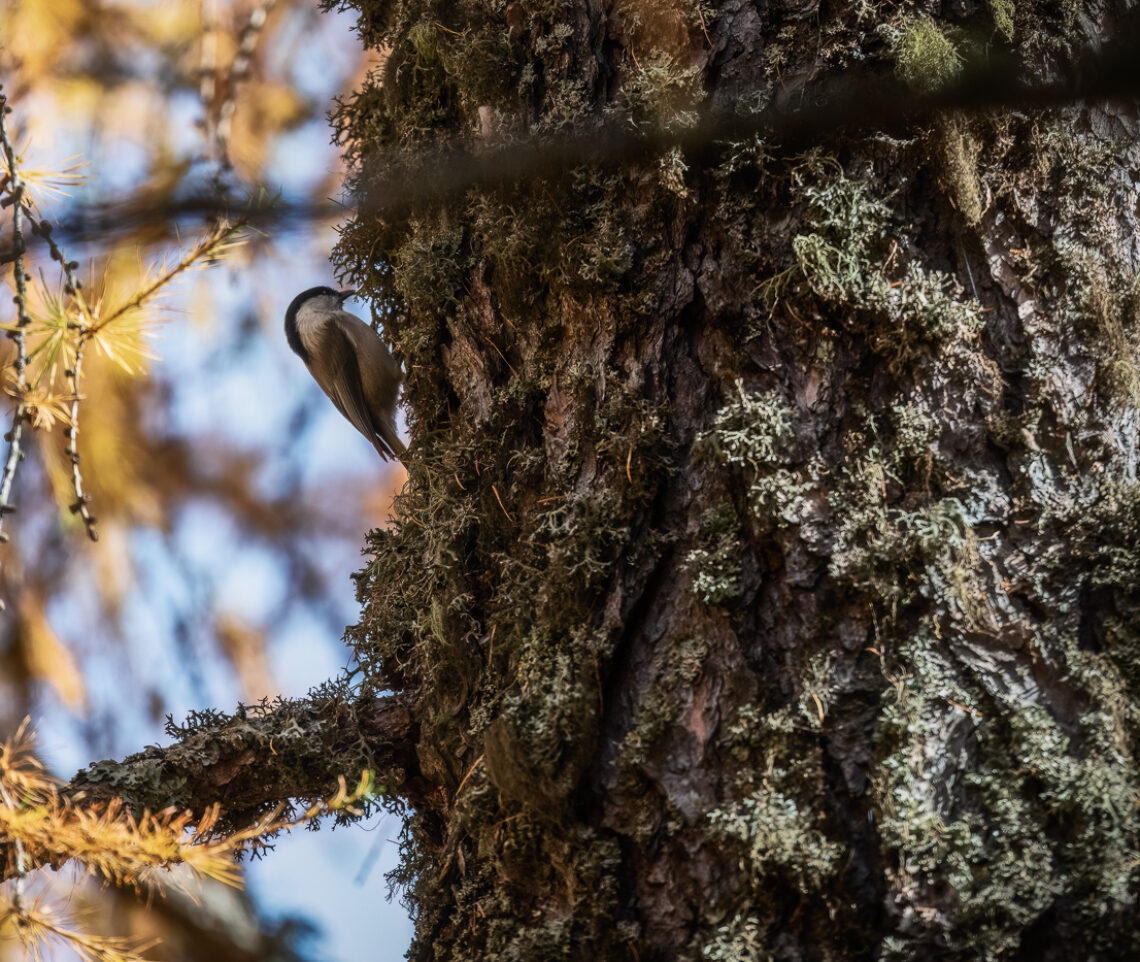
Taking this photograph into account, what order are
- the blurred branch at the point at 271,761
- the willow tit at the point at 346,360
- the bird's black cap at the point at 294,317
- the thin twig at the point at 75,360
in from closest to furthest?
1. the thin twig at the point at 75,360
2. the blurred branch at the point at 271,761
3. the willow tit at the point at 346,360
4. the bird's black cap at the point at 294,317

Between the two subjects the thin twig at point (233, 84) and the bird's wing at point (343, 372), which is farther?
the bird's wing at point (343, 372)

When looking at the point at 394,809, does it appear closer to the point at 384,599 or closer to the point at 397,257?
the point at 384,599

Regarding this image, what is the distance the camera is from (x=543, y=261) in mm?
1290

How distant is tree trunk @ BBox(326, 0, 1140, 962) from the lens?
93 cm

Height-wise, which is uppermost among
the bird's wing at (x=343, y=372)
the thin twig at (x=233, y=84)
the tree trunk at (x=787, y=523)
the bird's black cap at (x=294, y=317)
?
the bird's black cap at (x=294, y=317)

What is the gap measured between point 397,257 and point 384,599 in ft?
1.91

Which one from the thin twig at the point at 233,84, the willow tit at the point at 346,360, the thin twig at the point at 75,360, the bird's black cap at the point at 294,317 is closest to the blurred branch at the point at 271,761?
the thin twig at the point at 75,360

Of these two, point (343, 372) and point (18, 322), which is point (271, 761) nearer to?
point (18, 322)

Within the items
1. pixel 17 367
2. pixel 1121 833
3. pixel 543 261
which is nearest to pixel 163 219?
pixel 17 367

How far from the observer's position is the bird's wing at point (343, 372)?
2.56 meters

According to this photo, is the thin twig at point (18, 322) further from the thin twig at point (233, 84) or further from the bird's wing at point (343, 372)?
the bird's wing at point (343, 372)

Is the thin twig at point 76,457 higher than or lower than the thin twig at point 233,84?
lower

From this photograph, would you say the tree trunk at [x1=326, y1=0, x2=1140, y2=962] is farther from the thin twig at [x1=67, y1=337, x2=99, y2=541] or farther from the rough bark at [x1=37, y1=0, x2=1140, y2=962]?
the thin twig at [x1=67, y1=337, x2=99, y2=541]

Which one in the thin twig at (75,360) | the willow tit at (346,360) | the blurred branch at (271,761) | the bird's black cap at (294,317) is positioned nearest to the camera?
the thin twig at (75,360)
